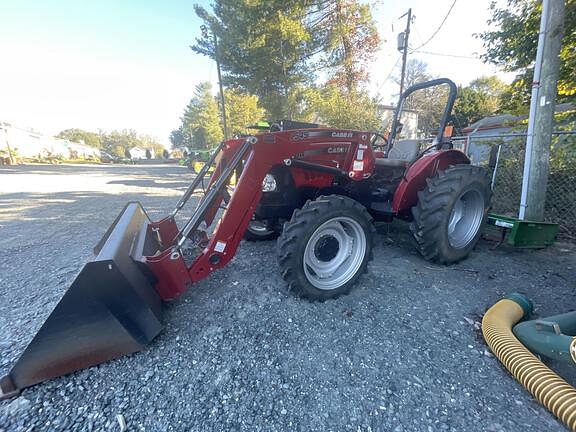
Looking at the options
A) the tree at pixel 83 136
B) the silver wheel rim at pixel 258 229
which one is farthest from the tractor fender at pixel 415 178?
the tree at pixel 83 136

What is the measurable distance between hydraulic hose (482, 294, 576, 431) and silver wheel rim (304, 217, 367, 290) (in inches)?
41.9

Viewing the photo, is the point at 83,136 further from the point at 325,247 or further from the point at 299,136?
the point at 325,247

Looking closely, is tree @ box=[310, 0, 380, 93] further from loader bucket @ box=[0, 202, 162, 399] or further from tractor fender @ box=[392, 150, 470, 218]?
loader bucket @ box=[0, 202, 162, 399]

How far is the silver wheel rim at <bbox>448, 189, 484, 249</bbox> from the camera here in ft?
10.3

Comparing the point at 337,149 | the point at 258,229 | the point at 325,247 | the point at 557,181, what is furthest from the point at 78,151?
the point at 557,181

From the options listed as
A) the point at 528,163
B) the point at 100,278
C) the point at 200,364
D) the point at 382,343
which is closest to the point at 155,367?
the point at 200,364

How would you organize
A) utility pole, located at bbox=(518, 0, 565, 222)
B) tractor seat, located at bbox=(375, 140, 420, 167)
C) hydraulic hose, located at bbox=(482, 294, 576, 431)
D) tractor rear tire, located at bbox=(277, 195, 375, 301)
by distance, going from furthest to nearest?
tractor seat, located at bbox=(375, 140, 420, 167)
utility pole, located at bbox=(518, 0, 565, 222)
tractor rear tire, located at bbox=(277, 195, 375, 301)
hydraulic hose, located at bbox=(482, 294, 576, 431)

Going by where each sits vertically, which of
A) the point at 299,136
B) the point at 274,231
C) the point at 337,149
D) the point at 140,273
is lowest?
the point at 274,231

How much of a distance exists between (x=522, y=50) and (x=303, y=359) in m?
6.24

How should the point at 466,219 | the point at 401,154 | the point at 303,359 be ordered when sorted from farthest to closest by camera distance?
1. the point at 401,154
2. the point at 466,219
3. the point at 303,359

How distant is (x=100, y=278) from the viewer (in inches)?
61.5

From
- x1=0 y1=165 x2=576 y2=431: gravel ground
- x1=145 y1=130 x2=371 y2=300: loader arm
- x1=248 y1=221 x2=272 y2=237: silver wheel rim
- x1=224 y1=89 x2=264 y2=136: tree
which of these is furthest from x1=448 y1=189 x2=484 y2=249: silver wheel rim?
x1=224 y1=89 x2=264 y2=136: tree

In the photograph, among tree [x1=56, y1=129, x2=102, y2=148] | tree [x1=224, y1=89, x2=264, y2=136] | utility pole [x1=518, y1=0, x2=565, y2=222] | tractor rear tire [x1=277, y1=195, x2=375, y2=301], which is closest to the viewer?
tractor rear tire [x1=277, y1=195, x2=375, y2=301]

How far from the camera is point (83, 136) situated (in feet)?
245
